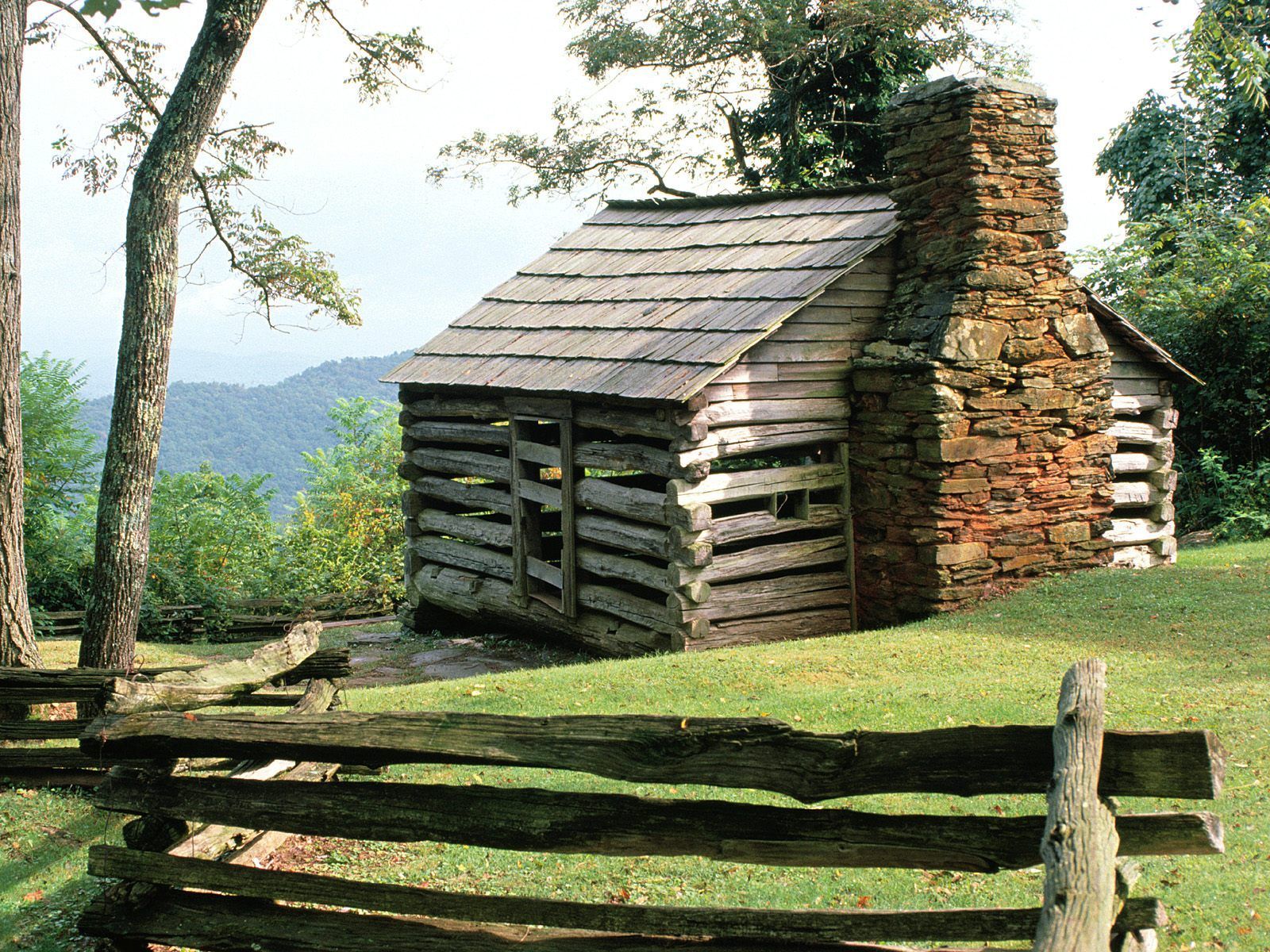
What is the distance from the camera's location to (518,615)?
1338cm

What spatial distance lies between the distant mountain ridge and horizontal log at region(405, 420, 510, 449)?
210 ft

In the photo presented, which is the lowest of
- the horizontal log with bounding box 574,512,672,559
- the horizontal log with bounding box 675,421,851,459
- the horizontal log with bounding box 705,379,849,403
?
the horizontal log with bounding box 574,512,672,559

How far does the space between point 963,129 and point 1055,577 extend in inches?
179

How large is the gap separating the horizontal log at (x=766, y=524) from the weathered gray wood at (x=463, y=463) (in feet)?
10.6

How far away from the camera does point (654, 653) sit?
36.0 feet

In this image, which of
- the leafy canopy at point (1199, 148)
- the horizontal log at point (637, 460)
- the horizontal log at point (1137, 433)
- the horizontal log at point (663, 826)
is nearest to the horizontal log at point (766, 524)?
the horizontal log at point (637, 460)

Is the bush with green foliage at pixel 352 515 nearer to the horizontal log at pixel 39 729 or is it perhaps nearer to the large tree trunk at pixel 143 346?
the large tree trunk at pixel 143 346

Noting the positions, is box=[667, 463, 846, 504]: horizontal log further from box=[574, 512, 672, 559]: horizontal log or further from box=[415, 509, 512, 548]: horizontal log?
box=[415, 509, 512, 548]: horizontal log

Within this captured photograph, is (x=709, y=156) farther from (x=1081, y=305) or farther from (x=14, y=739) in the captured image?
(x=14, y=739)

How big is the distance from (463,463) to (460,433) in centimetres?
36

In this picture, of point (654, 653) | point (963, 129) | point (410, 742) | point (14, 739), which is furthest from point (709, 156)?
point (410, 742)

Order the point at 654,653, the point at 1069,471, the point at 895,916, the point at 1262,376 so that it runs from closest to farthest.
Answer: the point at 895,916 < the point at 654,653 < the point at 1069,471 < the point at 1262,376

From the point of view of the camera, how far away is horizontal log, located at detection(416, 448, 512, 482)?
1352 centimetres

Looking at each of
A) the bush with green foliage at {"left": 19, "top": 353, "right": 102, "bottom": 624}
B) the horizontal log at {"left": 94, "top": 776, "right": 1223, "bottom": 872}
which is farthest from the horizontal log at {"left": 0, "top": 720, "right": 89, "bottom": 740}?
the bush with green foliage at {"left": 19, "top": 353, "right": 102, "bottom": 624}
